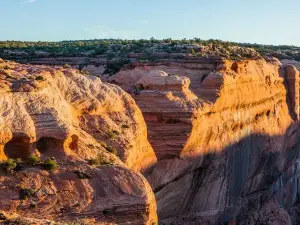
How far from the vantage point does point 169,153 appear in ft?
82.9

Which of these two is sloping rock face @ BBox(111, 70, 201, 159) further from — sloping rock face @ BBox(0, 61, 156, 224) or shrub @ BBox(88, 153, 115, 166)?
shrub @ BBox(88, 153, 115, 166)

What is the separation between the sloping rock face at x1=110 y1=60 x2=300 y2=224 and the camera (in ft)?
83.5

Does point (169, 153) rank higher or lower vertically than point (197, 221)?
higher

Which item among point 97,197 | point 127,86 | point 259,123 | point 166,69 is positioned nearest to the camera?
point 97,197

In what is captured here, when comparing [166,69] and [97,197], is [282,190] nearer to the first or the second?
[166,69]

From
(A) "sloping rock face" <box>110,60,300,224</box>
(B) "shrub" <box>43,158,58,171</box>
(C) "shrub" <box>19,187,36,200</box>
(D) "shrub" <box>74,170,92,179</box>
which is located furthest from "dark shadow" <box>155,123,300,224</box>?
(C) "shrub" <box>19,187,36,200</box>

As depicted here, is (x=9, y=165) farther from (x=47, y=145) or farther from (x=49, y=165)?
(x=47, y=145)

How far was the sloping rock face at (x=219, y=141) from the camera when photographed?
25.5 metres

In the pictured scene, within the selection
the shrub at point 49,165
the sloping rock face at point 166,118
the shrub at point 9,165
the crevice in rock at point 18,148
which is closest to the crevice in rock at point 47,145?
the crevice in rock at point 18,148

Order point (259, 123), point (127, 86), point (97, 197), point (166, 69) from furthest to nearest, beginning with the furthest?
1. point (259, 123)
2. point (166, 69)
3. point (127, 86)
4. point (97, 197)

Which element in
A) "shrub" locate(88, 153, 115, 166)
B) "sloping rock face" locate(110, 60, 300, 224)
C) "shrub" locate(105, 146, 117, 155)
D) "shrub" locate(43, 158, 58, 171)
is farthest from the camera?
"sloping rock face" locate(110, 60, 300, 224)

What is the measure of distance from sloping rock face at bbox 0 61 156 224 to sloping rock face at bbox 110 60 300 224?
5.87 m

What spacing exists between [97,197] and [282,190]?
29.3 meters

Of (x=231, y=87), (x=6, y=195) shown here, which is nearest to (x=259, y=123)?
(x=231, y=87)
